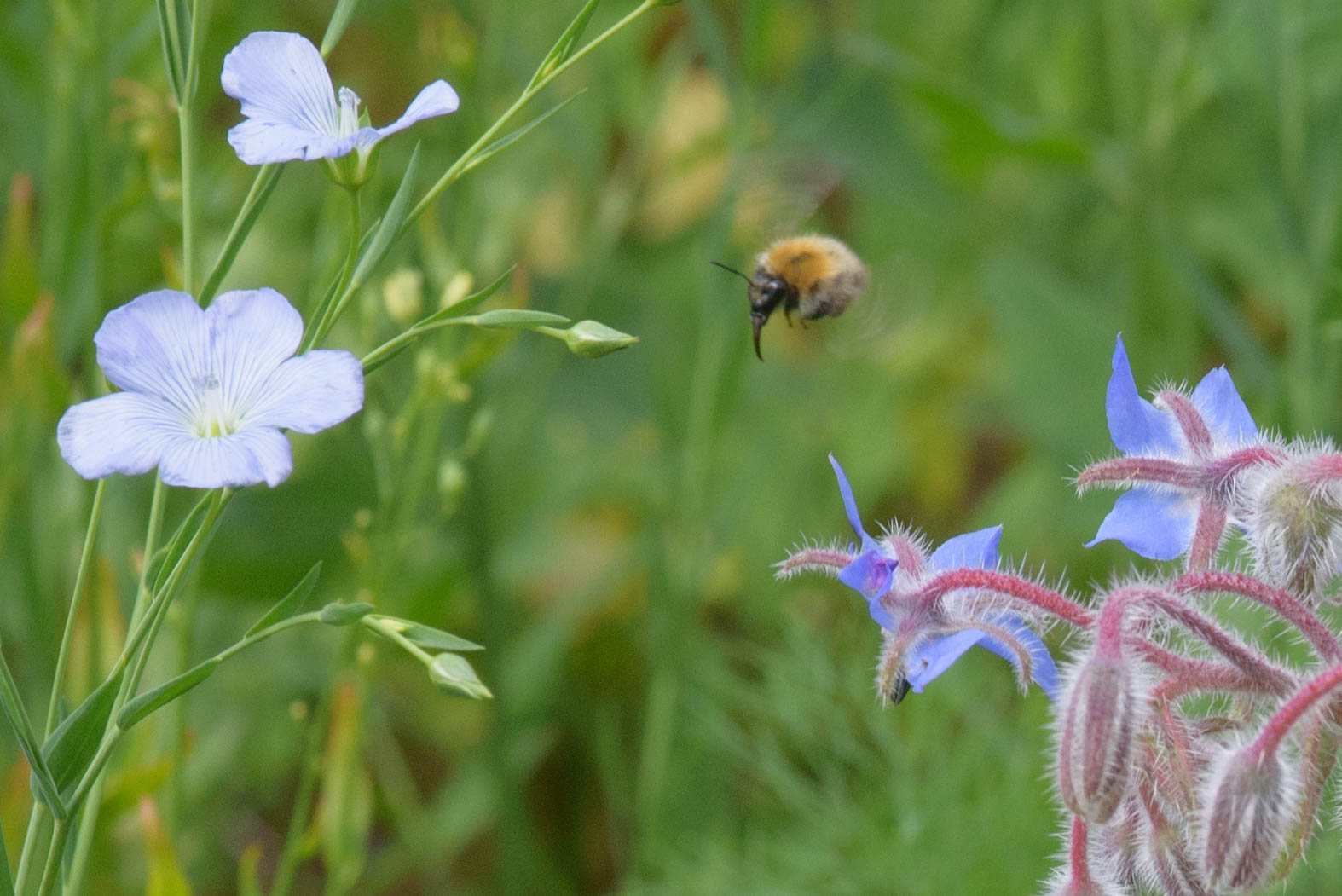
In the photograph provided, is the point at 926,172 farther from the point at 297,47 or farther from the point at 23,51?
the point at 297,47

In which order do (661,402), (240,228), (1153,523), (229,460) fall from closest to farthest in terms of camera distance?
(229,460)
(240,228)
(1153,523)
(661,402)

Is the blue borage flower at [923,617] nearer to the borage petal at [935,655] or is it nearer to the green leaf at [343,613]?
the borage petal at [935,655]

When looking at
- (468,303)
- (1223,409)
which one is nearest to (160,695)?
(468,303)

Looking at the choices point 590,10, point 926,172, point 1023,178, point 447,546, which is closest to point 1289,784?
point 590,10

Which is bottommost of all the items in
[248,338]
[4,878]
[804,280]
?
[4,878]

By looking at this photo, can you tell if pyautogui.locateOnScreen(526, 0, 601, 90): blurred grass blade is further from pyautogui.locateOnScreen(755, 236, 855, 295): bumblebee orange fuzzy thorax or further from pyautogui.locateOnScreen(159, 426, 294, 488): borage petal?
pyautogui.locateOnScreen(755, 236, 855, 295): bumblebee orange fuzzy thorax

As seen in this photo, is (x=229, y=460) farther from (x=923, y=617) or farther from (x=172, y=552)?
(x=923, y=617)

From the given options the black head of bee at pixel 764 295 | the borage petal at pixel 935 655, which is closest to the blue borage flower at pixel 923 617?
the borage petal at pixel 935 655
